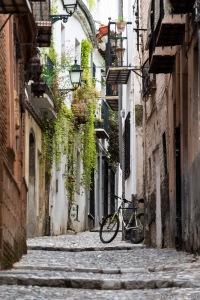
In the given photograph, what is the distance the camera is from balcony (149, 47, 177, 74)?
17.3m

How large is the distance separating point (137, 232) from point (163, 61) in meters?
6.13

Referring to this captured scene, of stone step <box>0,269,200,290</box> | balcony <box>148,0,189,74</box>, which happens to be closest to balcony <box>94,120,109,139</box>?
balcony <box>148,0,189,74</box>

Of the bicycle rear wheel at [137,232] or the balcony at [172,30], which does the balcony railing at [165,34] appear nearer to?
the balcony at [172,30]

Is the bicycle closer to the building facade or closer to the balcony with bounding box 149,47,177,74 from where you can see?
the building facade

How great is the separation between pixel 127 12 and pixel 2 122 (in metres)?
19.8

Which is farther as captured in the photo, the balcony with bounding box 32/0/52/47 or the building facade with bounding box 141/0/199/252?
the balcony with bounding box 32/0/52/47

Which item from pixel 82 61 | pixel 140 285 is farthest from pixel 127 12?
pixel 140 285

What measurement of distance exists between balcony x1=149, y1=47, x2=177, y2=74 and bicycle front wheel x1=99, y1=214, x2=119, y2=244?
4.98 metres

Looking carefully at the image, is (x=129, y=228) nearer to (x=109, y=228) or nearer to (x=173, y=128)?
(x=109, y=228)

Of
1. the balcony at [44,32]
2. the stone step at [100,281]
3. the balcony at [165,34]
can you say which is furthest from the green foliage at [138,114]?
the stone step at [100,281]

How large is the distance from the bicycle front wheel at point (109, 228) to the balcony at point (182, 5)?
348 inches

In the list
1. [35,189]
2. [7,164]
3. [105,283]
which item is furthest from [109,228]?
[105,283]

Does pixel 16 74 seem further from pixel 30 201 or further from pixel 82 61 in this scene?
pixel 82 61

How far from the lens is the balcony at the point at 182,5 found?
517 inches
